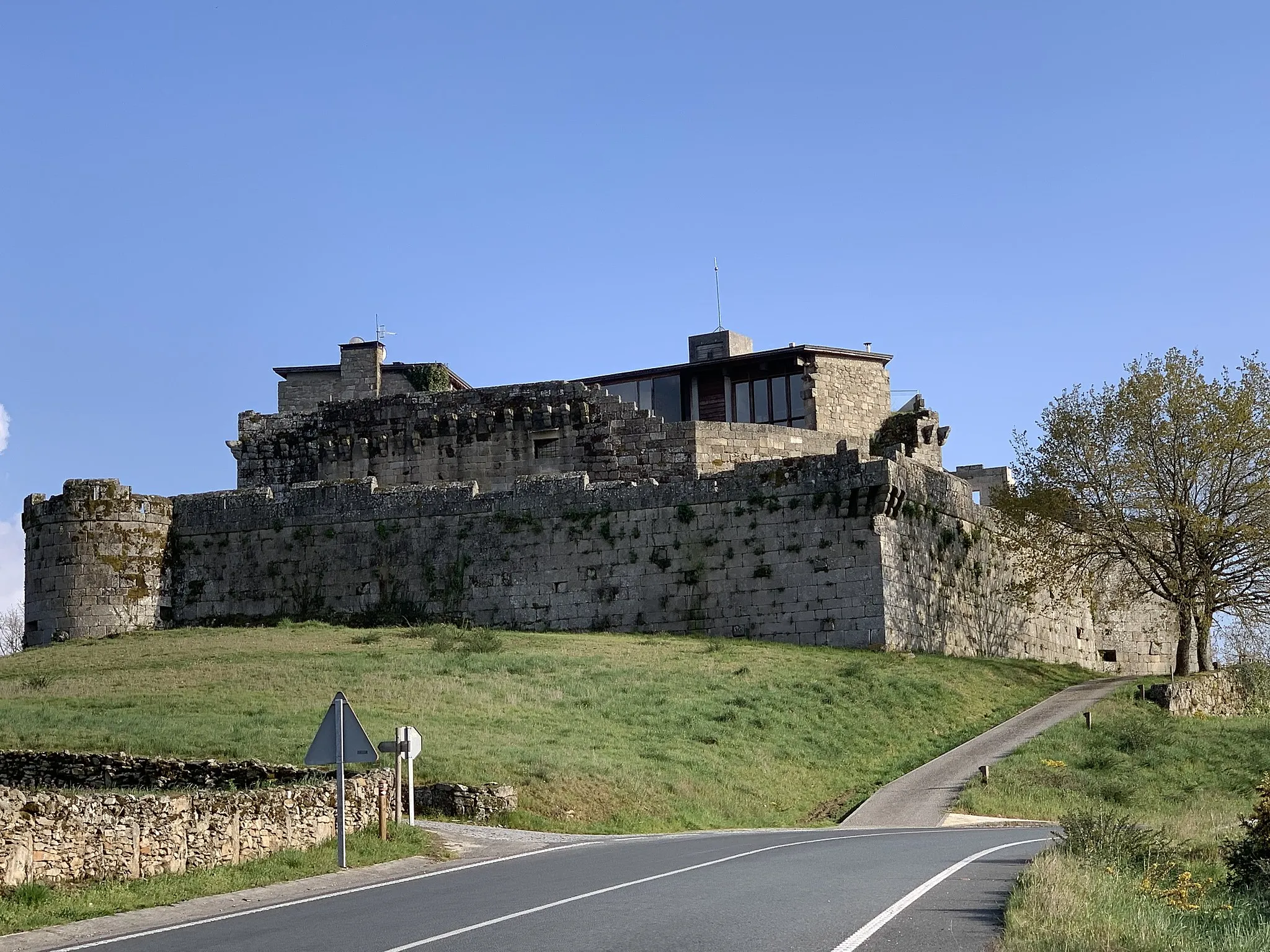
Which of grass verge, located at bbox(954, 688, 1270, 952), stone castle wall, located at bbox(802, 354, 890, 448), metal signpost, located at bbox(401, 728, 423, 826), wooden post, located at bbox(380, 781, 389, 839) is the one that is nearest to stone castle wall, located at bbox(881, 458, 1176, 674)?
grass verge, located at bbox(954, 688, 1270, 952)

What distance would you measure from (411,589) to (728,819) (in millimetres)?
21802

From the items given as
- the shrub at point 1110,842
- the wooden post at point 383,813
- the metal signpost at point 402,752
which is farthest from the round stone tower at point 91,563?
the shrub at point 1110,842

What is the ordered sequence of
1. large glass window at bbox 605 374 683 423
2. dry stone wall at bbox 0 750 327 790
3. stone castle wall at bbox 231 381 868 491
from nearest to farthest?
dry stone wall at bbox 0 750 327 790, stone castle wall at bbox 231 381 868 491, large glass window at bbox 605 374 683 423

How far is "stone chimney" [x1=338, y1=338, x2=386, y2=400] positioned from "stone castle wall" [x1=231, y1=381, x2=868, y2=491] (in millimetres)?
4665

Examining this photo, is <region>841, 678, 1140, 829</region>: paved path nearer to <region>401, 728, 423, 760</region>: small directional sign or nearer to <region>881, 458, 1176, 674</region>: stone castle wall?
<region>881, 458, 1176, 674</region>: stone castle wall

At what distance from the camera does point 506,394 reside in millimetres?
54812

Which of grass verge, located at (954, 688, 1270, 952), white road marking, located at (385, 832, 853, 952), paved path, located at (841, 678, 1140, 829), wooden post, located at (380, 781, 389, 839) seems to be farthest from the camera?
paved path, located at (841, 678, 1140, 829)

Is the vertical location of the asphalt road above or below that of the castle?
below

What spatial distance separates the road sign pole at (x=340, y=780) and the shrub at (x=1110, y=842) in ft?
27.1

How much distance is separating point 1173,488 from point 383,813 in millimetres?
31333

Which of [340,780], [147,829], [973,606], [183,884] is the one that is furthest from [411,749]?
[973,606]

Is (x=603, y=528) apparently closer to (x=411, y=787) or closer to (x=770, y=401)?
(x=770, y=401)

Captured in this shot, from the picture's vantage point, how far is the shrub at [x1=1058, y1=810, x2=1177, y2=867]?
1633cm

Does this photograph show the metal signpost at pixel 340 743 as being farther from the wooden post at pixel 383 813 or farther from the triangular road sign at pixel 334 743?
the wooden post at pixel 383 813
